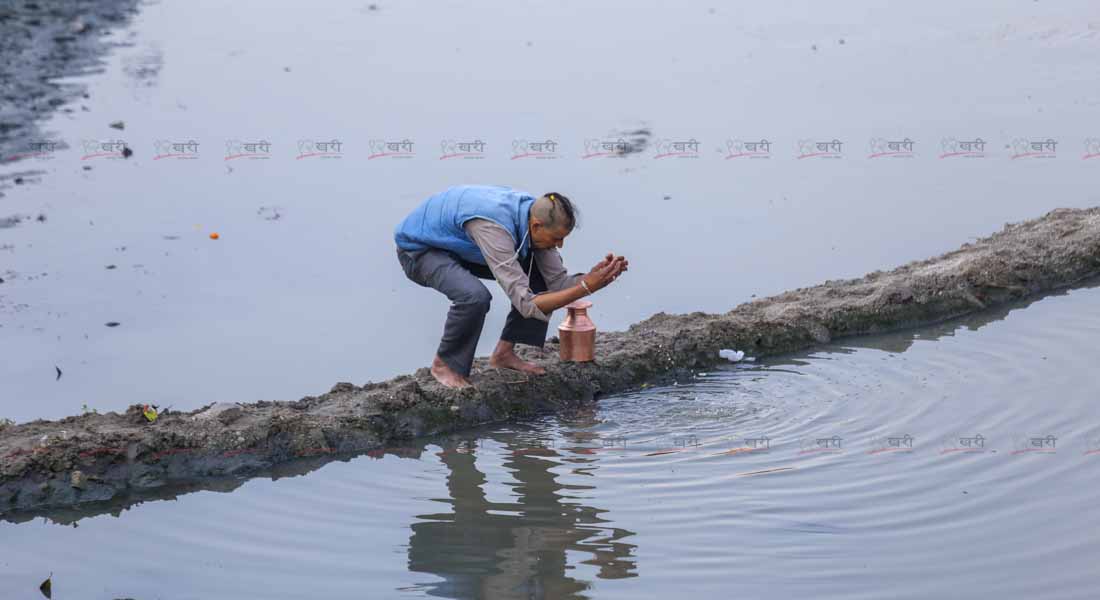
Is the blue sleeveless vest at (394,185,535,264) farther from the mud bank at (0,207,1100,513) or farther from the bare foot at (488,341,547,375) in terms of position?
the mud bank at (0,207,1100,513)

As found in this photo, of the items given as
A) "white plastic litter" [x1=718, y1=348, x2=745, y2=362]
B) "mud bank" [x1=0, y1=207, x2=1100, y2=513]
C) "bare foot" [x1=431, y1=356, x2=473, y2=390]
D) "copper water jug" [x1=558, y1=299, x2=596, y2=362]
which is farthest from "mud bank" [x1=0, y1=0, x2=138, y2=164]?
"white plastic litter" [x1=718, y1=348, x2=745, y2=362]

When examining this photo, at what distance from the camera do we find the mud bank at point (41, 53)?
37.4ft

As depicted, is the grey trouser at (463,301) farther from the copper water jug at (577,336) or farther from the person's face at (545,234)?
the person's face at (545,234)

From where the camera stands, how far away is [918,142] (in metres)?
10.1

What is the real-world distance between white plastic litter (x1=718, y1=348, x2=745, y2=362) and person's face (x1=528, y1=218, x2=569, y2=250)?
4.47ft

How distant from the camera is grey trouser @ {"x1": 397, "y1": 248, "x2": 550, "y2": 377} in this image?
5785 mm

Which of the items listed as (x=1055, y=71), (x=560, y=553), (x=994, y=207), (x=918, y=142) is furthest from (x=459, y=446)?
(x=1055, y=71)

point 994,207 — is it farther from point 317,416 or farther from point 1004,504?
point 317,416

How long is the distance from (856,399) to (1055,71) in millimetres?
7461

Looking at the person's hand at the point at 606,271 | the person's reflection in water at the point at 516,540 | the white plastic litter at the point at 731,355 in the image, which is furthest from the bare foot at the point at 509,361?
the white plastic litter at the point at 731,355

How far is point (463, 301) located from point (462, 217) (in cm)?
39

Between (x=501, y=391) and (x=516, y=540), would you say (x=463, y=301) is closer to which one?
(x=501, y=391)

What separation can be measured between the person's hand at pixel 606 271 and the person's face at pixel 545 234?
0.24 metres

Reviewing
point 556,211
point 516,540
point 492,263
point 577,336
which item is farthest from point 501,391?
point 516,540
